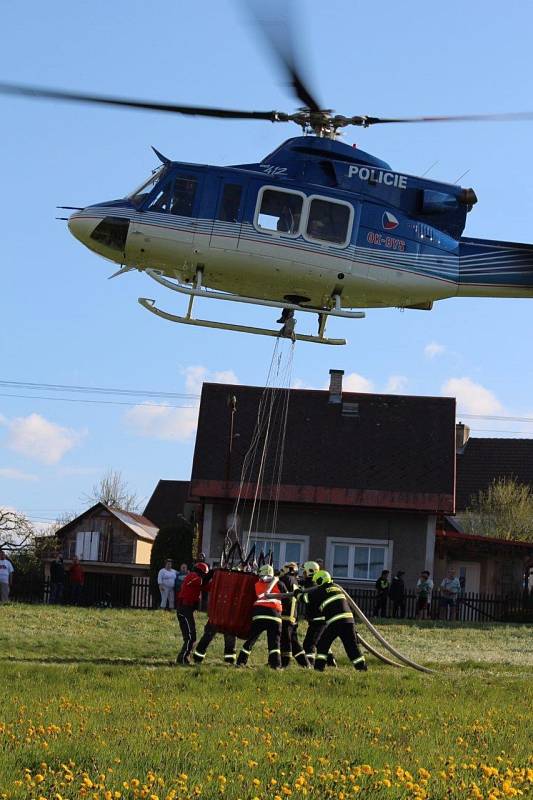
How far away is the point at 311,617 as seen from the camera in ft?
68.8

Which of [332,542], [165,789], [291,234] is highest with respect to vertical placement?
[291,234]

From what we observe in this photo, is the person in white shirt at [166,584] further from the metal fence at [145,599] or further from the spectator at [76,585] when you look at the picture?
the spectator at [76,585]

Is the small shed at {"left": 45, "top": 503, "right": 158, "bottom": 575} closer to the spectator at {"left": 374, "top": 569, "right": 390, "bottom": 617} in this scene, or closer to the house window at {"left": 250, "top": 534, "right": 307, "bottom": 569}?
the house window at {"left": 250, "top": 534, "right": 307, "bottom": 569}

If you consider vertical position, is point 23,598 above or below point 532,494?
below

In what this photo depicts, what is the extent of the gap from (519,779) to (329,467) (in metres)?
30.5

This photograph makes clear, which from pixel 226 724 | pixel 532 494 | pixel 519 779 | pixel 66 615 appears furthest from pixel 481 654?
pixel 532 494

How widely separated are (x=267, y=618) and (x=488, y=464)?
138 ft

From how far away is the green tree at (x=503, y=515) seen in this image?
53.8 m

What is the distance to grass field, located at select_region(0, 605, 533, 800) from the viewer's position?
974cm

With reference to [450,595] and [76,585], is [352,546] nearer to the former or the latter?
[450,595]

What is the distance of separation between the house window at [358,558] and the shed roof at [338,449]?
54.6 inches

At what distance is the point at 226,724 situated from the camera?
42.6ft

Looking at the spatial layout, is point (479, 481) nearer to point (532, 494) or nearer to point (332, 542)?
point (532, 494)

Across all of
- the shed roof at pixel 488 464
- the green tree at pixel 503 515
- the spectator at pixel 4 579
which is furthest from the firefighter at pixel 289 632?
the shed roof at pixel 488 464
